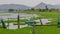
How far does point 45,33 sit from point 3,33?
2790 millimetres

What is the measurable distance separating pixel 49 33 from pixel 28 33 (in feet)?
4.55

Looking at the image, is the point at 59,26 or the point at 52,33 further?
the point at 59,26

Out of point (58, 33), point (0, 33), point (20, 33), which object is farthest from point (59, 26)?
point (0, 33)

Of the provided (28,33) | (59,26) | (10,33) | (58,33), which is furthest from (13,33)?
(59,26)

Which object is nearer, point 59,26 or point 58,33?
point 58,33

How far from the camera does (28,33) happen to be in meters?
12.5

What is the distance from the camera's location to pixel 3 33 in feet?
41.1

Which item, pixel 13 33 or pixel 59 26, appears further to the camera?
pixel 59 26

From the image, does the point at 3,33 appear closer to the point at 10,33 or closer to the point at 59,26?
the point at 10,33

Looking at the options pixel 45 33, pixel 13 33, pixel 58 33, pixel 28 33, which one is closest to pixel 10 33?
pixel 13 33

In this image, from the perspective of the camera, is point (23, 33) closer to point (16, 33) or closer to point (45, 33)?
point (16, 33)

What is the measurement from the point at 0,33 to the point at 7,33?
460 mm

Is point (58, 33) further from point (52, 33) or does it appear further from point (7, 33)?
point (7, 33)

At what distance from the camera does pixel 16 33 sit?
495 inches
